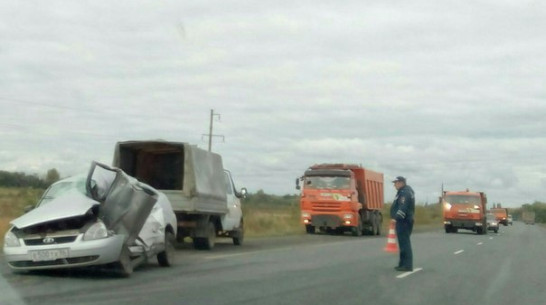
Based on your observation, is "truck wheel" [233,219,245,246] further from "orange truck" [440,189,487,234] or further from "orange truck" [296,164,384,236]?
"orange truck" [440,189,487,234]

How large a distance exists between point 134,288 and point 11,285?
1.84 meters

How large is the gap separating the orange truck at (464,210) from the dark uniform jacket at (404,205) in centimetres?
3223

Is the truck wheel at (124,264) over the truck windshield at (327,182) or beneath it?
beneath

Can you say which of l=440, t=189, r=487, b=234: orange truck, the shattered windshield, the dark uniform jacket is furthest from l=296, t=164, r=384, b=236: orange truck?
the shattered windshield

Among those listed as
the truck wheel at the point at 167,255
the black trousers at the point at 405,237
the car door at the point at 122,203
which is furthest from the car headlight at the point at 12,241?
the black trousers at the point at 405,237

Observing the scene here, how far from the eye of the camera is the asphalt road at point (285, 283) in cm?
1209

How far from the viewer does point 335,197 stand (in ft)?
125

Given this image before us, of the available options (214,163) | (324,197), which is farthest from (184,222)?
(324,197)

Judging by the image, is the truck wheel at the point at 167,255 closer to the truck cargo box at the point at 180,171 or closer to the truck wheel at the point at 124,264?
the truck wheel at the point at 124,264

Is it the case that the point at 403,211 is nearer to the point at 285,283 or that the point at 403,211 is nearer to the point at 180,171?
the point at 285,283

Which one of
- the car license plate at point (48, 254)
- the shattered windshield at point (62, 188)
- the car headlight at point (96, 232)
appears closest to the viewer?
the car license plate at point (48, 254)

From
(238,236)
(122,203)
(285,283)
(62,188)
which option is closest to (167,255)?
(62,188)

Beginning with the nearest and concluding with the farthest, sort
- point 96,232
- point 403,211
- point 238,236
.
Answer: point 96,232, point 403,211, point 238,236

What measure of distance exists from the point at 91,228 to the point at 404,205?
619 cm
